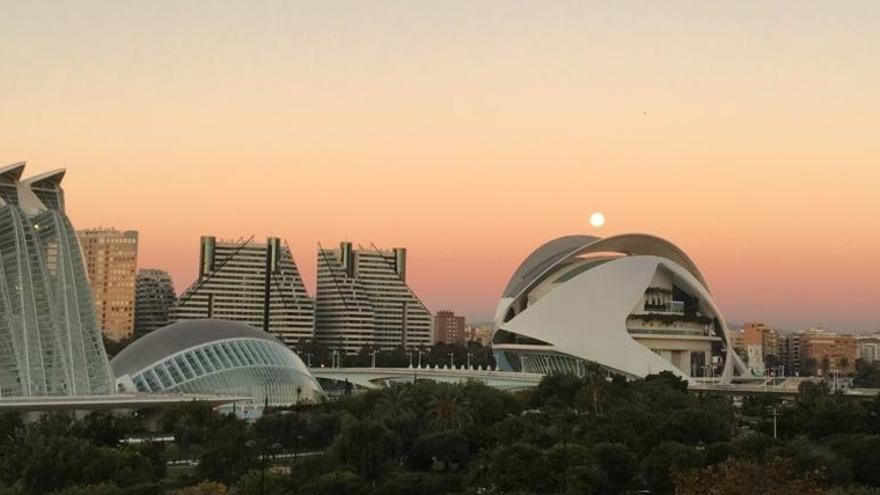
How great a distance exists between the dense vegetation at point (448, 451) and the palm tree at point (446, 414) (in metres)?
0.09

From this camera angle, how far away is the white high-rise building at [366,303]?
170 meters

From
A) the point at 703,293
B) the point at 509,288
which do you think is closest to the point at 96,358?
the point at 509,288

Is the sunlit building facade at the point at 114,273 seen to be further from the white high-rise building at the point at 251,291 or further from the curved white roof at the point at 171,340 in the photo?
the curved white roof at the point at 171,340

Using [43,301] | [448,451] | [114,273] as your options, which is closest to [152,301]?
[114,273]

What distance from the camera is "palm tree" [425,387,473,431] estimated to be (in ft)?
155

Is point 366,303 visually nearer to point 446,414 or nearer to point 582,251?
point 582,251

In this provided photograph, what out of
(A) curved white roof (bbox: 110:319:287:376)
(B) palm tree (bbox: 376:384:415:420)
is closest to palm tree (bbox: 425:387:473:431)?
(B) palm tree (bbox: 376:384:415:420)

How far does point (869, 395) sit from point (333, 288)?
10696 centimetres

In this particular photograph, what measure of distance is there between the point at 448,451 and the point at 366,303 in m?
132

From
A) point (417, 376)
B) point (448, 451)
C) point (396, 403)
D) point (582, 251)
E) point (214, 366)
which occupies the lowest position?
point (448, 451)

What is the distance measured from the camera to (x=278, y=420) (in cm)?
4828

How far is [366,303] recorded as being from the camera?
17462 cm

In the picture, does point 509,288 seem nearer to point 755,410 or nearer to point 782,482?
point 755,410

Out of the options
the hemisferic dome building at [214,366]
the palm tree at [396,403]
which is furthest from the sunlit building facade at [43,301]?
the palm tree at [396,403]
